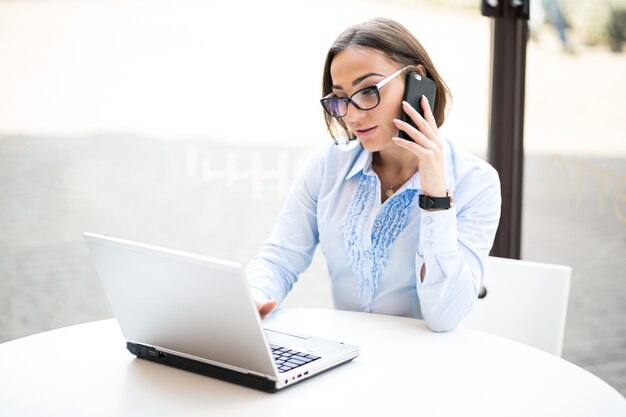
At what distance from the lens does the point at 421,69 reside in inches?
73.6

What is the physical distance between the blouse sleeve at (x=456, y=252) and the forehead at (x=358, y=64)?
1.19 feet

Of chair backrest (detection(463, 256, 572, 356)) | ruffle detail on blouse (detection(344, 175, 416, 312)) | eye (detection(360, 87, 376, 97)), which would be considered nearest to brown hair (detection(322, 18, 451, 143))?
eye (detection(360, 87, 376, 97))

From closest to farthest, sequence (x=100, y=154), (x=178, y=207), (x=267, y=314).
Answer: (x=267, y=314)
(x=100, y=154)
(x=178, y=207)

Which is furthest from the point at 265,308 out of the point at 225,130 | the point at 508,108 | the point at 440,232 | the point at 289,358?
the point at 508,108

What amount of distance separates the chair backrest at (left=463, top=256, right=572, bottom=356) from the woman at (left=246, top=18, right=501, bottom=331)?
25 cm

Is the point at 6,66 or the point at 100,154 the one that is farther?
the point at 100,154

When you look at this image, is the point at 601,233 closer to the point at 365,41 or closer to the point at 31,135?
the point at 365,41

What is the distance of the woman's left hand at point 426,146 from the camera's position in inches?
65.6

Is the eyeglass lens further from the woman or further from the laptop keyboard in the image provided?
the laptop keyboard

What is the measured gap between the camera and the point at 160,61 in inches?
107

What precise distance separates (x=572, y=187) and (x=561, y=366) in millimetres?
2047

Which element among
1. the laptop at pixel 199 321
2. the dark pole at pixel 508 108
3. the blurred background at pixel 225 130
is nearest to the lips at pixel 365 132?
the laptop at pixel 199 321

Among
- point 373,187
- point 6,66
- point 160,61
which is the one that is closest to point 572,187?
point 373,187

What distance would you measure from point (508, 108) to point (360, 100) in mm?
1505
